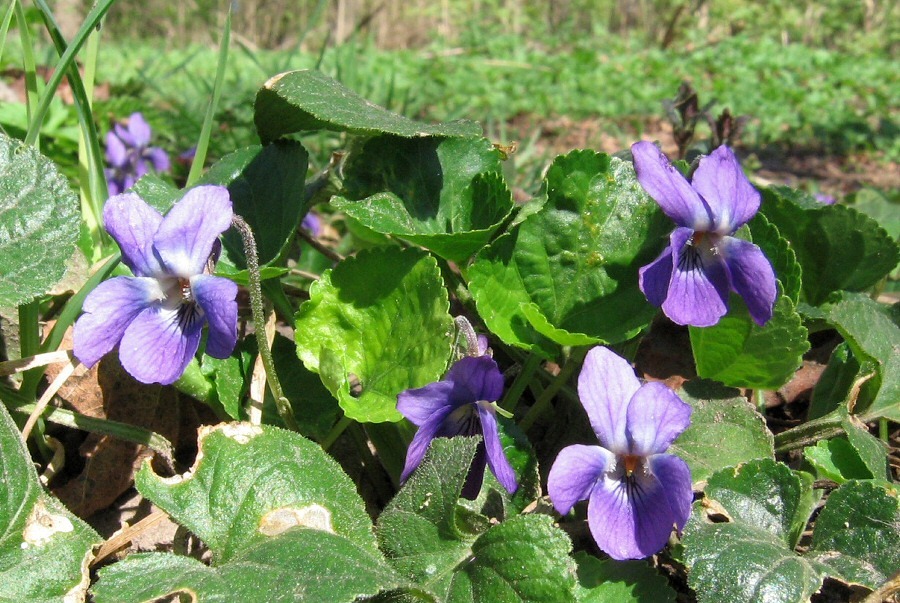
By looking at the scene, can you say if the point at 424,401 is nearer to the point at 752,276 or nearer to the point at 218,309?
the point at 218,309

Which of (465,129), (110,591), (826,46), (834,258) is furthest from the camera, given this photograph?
(826,46)

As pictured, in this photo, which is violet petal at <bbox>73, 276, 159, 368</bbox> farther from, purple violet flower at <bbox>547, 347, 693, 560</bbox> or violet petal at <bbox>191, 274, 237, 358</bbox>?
purple violet flower at <bbox>547, 347, 693, 560</bbox>

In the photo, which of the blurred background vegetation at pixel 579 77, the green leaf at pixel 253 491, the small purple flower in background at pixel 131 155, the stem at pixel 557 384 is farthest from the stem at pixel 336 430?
the small purple flower in background at pixel 131 155

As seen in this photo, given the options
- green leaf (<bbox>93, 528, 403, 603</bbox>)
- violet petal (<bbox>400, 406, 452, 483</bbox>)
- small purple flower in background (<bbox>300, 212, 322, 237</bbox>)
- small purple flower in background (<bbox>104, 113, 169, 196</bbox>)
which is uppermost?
violet petal (<bbox>400, 406, 452, 483</bbox>)

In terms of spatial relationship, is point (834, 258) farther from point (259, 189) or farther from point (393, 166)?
point (259, 189)

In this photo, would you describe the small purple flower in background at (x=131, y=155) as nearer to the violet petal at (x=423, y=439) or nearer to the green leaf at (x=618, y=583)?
the violet petal at (x=423, y=439)

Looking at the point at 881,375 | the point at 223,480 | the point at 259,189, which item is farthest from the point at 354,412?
the point at 881,375

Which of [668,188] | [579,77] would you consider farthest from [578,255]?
[579,77]

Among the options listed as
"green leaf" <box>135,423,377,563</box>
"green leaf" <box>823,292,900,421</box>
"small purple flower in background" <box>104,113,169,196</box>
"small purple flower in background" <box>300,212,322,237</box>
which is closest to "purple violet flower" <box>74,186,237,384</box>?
"green leaf" <box>135,423,377,563</box>

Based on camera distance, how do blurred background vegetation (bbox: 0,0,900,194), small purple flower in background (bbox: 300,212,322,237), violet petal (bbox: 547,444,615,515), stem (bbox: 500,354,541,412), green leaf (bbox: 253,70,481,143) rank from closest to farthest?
1. violet petal (bbox: 547,444,615,515)
2. green leaf (bbox: 253,70,481,143)
3. stem (bbox: 500,354,541,412)
4. small purple flower in background (bbox: 300,212,322,237)
5. blurred background vegetation (bbox: 0,0,900,194)
